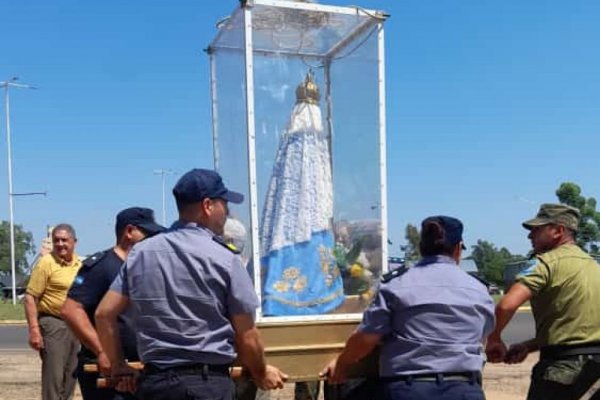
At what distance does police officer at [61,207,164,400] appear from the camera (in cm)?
367

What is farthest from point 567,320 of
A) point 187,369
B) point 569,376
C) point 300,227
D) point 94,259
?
point 94,259

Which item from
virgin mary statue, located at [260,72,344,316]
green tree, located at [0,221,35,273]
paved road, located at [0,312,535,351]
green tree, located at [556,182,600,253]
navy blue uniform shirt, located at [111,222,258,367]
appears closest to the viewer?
navy blue uniform shirt, located at [111,222,258,367]

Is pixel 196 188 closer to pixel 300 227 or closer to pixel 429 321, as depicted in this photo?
pixel 429 321

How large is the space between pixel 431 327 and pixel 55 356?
385cm

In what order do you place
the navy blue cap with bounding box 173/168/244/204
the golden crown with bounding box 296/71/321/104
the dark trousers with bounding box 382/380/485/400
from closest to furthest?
the navy blue cap with bounding box 173/168/244/204
the dark trousers with bounding box 382/380/485/400
the golden crown with bounding box 296/71/321/104

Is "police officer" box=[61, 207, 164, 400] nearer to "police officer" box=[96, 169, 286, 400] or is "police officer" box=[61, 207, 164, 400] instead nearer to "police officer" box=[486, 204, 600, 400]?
"police officer" box=[96, 169, 286, 400]

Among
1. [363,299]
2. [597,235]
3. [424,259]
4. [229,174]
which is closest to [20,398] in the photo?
[229,174]

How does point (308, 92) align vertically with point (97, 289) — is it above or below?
above

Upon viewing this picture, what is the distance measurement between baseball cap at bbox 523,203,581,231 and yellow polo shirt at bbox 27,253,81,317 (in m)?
3.61

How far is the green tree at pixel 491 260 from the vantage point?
1532 inches

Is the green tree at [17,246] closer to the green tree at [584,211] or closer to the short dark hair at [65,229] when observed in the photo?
the green tree at [584,211]

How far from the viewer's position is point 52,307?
606cm

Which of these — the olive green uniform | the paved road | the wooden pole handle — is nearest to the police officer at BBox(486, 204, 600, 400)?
the olive green uniform

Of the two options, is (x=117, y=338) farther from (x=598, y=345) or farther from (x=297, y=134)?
(x=598, y=345)
